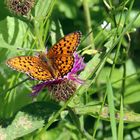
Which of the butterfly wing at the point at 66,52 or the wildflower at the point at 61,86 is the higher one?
the butterfly wing at the point at 66,52

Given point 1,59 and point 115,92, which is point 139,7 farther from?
point 1,59

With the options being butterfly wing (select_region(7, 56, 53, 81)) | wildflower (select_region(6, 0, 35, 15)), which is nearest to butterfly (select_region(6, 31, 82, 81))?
butterfly wing (select_region(7, 56, 53, 81))

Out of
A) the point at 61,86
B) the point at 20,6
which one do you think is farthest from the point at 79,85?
the point at 20,6

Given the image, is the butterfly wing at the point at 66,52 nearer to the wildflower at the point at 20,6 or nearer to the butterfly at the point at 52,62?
the butterfly at the point at 52,62

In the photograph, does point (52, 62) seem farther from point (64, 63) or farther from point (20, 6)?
point (20, 6)

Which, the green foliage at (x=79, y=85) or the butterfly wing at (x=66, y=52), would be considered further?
the green foliage at (x=79, y=85)

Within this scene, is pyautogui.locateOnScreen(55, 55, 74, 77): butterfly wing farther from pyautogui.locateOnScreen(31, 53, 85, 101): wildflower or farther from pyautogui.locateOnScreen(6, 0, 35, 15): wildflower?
pyautogui.locateOnScreen(6, 0, 35, 15): wildflower

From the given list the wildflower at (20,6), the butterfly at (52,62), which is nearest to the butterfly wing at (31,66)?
the butterfly at (52,62)
